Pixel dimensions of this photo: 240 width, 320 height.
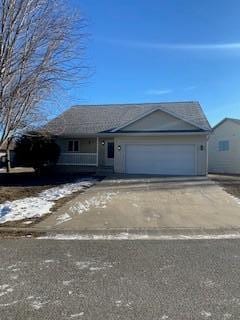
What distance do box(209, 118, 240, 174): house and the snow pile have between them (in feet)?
72.1

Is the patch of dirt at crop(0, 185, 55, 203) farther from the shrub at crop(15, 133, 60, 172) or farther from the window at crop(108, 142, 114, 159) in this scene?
the window at crop(108, 142, 114, 159)

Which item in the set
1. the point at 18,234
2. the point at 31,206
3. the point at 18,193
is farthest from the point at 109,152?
the point at 18,234

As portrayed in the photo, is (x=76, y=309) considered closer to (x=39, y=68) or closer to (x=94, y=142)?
(x=39, y=68)

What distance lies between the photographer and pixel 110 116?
108 ft

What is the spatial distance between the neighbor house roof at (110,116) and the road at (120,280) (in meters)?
18.9

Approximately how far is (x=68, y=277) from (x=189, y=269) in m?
1.88

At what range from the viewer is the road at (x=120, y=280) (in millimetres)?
4828

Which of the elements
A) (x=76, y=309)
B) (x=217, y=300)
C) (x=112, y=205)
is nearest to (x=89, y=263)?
(x=76, y=309)

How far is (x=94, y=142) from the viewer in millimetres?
31297

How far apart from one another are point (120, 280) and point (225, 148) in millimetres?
33375

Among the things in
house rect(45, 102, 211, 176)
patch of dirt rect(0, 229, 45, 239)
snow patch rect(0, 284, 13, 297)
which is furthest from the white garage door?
snow patch rect(0, 284, 13, 297)

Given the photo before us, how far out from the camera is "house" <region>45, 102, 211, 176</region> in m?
27.1

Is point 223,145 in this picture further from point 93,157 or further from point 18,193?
point 18,193

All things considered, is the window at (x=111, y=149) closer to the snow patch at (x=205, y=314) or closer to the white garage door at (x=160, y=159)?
the white garage door at (x=160, y=159)
